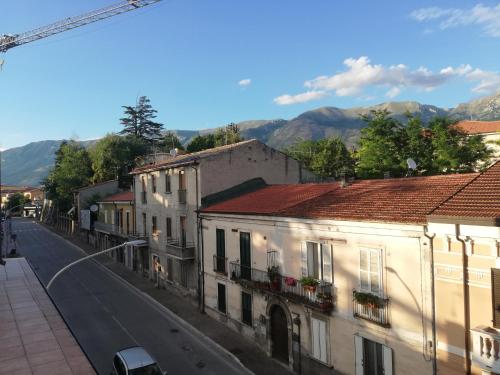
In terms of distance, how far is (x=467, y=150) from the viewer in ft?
96.2

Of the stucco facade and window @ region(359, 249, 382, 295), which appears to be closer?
the stucco facade

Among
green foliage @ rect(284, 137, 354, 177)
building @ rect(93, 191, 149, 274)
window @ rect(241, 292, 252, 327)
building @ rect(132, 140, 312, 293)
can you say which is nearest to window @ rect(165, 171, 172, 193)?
building @ rect(132, 140, 312, 293)

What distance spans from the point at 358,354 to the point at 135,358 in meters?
9.04

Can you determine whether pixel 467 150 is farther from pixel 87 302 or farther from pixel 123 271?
pixel 123 271

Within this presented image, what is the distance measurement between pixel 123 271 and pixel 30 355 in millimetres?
30446

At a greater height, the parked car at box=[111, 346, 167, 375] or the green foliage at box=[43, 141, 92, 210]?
the green foliage at box=[43, 141, 92, 210]

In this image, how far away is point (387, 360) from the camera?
531 inches

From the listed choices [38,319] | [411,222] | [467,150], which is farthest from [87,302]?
[467,150]

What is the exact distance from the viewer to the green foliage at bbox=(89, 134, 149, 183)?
6562 cm

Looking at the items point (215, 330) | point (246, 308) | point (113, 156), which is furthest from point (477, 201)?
point (113, 156)

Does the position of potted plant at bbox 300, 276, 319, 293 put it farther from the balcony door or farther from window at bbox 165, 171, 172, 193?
window at bbox 165, 171, 172, 193

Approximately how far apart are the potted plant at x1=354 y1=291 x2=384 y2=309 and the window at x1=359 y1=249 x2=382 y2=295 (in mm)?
275

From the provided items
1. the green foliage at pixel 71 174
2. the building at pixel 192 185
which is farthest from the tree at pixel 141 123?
the building at pixel 192 185

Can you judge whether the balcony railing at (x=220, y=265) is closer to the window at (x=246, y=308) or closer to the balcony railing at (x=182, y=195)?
the window at (x=246, y=308)
